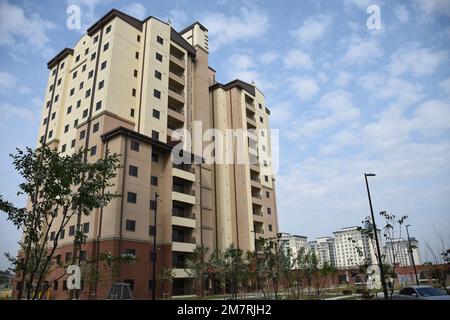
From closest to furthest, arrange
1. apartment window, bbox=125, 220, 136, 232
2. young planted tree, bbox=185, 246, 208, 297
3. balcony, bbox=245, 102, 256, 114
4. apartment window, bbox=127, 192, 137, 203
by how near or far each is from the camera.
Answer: apartment window, bbox=125, 220, 136, 232 < apartment window, bbox=127, 192, 137, 203 < young planted tree, bbox=185, 246, 208, 297 < balcony, bbox=245, 102, 256, 114

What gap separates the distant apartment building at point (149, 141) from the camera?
1532 inches

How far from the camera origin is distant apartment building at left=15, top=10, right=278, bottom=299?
38906 millimetres

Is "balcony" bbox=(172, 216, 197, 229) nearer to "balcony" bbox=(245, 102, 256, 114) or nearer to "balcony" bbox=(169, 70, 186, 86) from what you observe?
"balcony" bbox=(169, 70, 186, 86)

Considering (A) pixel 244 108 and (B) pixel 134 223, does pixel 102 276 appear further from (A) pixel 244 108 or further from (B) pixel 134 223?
(A) pixel 244 108

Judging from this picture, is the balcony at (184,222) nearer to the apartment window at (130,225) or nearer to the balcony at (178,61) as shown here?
the apartment window at (130,225)

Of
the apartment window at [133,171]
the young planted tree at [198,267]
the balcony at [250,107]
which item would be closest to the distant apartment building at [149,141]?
the apartment window at [133,171]

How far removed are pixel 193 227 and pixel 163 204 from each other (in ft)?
18.4

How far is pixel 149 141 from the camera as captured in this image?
43812 millimetres

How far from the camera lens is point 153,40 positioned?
50469 mm

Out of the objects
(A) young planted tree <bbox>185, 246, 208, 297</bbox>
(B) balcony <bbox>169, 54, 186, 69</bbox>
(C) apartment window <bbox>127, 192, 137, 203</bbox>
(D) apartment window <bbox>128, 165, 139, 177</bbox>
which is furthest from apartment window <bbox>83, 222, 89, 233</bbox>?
(B) balcony <bbox>169, 54, 186, 69</bbox>

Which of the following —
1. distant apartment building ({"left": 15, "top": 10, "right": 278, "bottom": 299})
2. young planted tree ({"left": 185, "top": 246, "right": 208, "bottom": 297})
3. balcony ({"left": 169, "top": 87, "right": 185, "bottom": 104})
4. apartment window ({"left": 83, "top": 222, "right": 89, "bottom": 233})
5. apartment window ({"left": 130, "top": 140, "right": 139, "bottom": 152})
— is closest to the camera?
apartment window ({"left": 83, "top": 222, "right": 89, "bottom": 233})

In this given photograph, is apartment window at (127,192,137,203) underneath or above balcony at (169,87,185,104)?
underneath
